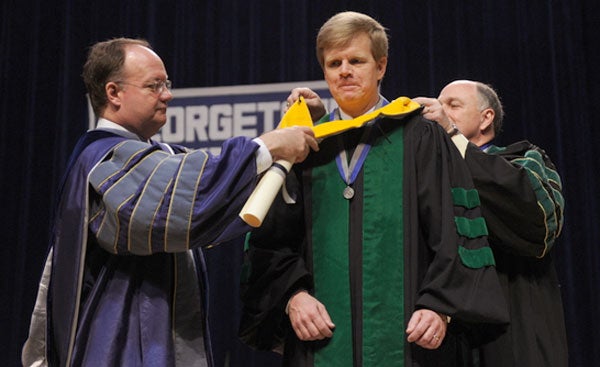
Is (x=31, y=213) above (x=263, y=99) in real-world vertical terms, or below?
below

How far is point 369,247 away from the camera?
2658 millimetres

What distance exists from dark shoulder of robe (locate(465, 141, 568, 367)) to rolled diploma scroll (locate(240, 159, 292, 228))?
0.82 metres

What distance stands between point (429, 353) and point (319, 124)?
0.83 m

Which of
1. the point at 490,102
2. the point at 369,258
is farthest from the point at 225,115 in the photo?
the point at 369,258

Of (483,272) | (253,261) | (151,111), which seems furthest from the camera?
(151,111)

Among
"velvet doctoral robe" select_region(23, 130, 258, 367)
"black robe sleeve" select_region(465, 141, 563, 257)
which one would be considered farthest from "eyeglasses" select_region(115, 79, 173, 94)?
"black robe sleeve" select_region(465, 141, 563, 257)

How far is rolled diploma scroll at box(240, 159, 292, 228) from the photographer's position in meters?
2.50

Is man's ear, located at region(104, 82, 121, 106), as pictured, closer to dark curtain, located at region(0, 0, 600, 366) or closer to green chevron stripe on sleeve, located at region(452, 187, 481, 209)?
green chevron stripe on sleeve, located at region(452, 187, 481, 209)

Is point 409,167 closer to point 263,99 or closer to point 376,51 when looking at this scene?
point 376,51

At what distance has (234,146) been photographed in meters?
2.71

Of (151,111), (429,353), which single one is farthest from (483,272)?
(151,111)

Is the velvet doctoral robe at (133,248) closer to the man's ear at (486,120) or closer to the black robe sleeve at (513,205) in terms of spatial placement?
the black robe sleeve at (513,205)

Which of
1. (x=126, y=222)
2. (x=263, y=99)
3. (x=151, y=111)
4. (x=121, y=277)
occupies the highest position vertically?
(x=263, y=99)

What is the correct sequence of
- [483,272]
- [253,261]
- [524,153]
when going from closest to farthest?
[483,272], [253,261], [524,153]
